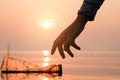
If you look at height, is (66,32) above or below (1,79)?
below

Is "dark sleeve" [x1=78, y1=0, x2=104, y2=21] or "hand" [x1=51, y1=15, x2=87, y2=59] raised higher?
"dark sleeve" [x1=78, y1=0, x2=104, y2=21]

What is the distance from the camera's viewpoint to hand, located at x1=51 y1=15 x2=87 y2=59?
2656 mm

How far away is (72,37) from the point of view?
2.68 meters

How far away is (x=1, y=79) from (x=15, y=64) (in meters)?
11.0

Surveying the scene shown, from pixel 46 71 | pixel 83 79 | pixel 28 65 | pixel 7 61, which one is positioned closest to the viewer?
pixel 7 61

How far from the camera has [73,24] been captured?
8.80 ft

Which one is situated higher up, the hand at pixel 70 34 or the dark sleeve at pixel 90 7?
the dark sleeve at pixel 90 7

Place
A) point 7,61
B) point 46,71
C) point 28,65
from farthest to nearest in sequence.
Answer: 1. point 46,71
2. point 28,65
3. point 7,61

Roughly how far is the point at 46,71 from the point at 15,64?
32.0ft

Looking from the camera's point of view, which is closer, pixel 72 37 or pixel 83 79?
pixel 72 37

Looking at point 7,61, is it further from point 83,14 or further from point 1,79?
point 83,14

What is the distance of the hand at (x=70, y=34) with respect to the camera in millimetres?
2656

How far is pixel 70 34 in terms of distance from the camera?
8.76 ft

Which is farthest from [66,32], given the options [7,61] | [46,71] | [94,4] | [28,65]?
A: [46,71]
